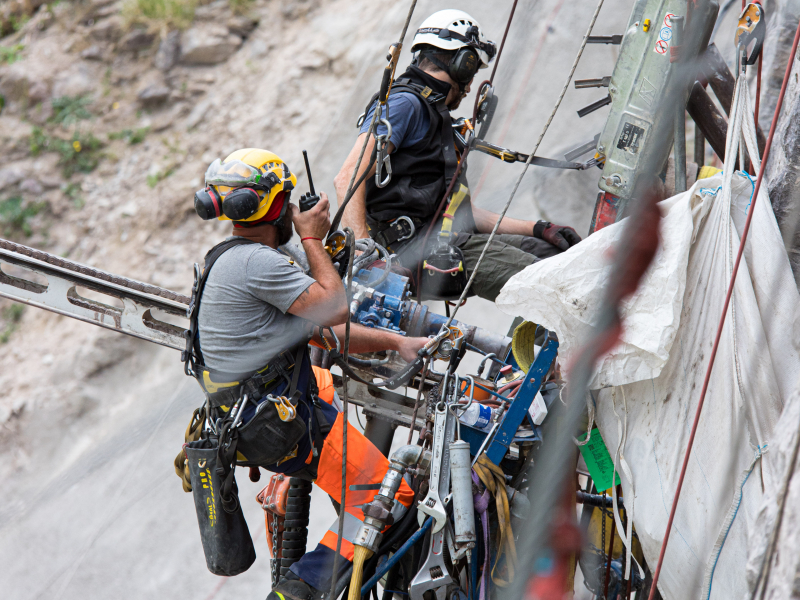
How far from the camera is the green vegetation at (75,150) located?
8.88m

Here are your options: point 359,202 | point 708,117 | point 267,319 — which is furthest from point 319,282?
point 708,117

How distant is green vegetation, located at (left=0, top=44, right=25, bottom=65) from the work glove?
888 cm

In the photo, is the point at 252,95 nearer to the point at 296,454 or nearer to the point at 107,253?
the point at 107,253

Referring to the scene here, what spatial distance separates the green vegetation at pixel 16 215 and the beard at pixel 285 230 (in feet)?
23.0

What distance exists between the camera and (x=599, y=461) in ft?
8.78

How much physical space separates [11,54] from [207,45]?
2.98 m

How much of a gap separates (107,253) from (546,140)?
5.39m

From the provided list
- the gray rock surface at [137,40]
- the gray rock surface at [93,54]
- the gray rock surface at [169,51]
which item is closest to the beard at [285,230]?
the gray rock surface at [169,51]

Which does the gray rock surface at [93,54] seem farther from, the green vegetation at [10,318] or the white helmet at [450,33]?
the white helmet at [450,33]

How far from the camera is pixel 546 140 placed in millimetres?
8023

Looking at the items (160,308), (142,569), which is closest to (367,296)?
(160,308)

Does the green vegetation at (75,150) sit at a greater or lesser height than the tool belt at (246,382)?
lesser

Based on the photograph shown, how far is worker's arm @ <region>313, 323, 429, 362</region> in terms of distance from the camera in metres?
2.93

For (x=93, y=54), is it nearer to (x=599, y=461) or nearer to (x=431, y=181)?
(x=431, y=181)
